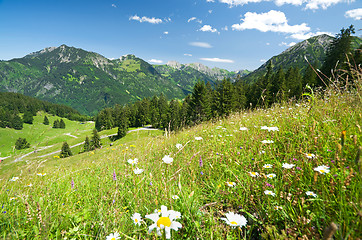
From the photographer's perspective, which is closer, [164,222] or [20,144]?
[164,222]

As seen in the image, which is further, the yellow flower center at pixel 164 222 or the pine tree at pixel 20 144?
the pine tree at pixel 20 144

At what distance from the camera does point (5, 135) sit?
100 meters

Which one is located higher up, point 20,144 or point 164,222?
point 164,222

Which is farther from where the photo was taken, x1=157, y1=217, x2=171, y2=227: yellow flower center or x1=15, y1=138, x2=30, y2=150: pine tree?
x1=15, y1=138, x2=30, y2=150: pine tree

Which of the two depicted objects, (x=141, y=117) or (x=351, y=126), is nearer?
(x=351, y=126)

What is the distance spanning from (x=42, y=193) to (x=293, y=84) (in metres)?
54.4

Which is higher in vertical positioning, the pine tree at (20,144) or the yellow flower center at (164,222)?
the yellow flower center at (164,222)

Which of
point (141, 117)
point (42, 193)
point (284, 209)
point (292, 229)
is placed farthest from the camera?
point (141, 117)

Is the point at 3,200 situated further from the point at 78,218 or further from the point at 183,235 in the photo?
the point at 183,235

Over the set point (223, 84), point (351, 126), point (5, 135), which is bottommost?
point (5, 135)

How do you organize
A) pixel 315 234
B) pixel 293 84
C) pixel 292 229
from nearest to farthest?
pixel 315 234 < pixel 292 229 < pixel 293 84

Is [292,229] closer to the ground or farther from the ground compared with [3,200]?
farther from the ground

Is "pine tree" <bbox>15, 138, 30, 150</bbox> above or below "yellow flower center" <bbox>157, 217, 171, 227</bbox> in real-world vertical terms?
below

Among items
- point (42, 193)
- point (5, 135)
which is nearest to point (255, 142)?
point (42, 193)
